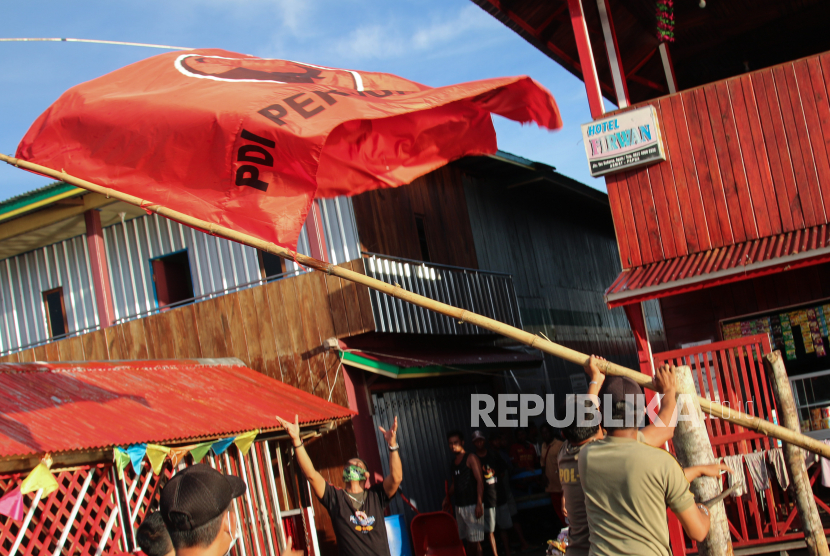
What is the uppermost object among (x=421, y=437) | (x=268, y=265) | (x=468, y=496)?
(x=268, y=265)

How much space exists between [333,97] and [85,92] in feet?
6.59

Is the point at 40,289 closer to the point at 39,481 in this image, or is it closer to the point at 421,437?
the point at 421,437

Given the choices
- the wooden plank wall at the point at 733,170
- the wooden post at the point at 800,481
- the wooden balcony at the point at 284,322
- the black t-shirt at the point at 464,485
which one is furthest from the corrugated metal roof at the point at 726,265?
the wooden balcony at the point at 284,322

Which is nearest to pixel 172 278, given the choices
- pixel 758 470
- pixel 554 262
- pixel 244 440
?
pixel 244 440

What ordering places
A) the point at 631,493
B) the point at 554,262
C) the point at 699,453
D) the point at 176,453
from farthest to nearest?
the point at 554,262 < the point at 176,453 < the point at 699,453 < the point at 631,493

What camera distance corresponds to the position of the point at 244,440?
33.9 ft

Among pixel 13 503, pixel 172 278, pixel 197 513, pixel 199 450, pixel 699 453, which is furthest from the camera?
pixel 172 278

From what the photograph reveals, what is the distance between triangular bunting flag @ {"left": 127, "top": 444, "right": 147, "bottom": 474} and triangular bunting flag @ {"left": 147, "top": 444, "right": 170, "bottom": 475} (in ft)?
0.22

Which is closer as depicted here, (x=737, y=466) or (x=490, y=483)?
(x=737, y=466)

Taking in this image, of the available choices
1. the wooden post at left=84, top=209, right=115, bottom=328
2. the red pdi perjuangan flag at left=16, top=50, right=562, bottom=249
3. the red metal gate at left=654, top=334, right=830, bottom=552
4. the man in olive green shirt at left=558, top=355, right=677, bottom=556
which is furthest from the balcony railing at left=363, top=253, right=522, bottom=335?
the man in olive green shirt at left=558, top=355, right=677, bottom=556

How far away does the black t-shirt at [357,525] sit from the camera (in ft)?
22.0

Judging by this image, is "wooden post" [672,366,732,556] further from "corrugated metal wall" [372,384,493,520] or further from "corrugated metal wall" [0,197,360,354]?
"corrugated metal wall" [0,197,360,354]

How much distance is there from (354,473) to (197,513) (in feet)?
13.8

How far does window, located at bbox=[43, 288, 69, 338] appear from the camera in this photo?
16.9 metres
